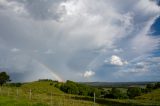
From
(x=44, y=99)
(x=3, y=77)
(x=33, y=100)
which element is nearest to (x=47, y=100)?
(x=44, y=99)

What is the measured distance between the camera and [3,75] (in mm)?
158375

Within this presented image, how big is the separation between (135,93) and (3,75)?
225ft

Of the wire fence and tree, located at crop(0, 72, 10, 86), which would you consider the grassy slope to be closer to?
the wire fence

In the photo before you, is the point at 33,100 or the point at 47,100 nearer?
the point at 33,100

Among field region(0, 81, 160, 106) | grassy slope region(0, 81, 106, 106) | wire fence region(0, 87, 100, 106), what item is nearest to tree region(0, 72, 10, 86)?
field region(0, 81, 160, 106)

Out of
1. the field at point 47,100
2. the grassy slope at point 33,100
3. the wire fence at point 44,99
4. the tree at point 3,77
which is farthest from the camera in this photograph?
the tree at point 3,77

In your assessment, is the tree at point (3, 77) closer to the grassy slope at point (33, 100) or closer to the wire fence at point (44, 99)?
the grassy slope at point (33, 100)

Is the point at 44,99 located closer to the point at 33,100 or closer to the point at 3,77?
the point at 33,100

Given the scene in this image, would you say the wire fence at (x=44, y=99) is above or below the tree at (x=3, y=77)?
below

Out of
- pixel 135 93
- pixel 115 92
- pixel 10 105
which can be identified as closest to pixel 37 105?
pixel 10 105

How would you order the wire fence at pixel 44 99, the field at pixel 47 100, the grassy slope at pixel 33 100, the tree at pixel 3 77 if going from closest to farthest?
the grassy slope at pixel 33 100 < the field at pixel 47 100 < the wire fence at pixel 44 99 < the tree at pixel 3 77

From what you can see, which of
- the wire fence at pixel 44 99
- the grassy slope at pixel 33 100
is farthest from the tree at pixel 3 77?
the wire fence at pixel 44 99

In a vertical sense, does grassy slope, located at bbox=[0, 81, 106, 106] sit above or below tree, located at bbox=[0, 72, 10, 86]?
below

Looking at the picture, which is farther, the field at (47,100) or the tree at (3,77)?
the tree at (3,77)
